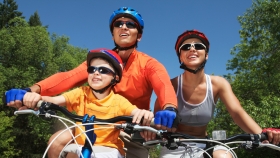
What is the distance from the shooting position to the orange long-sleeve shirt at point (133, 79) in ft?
10.8

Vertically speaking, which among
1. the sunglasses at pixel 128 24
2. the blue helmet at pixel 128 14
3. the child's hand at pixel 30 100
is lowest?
the child's hand at pixel 30 100

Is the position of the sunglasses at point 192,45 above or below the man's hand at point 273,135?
above

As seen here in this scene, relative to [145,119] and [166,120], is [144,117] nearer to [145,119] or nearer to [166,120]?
[145,119]

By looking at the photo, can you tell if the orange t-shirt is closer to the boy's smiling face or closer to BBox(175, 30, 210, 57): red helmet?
the boy's smiling face

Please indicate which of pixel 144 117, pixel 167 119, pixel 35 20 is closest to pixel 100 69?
pixel 144 117

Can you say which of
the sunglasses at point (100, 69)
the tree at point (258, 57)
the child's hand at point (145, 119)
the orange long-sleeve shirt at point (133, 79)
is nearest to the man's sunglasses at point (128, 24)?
the orange long-sleeve shirt at point (133, 79)

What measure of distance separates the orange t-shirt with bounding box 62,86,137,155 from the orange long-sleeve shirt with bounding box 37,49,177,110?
350 millimetres

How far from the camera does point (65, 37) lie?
33375 mm

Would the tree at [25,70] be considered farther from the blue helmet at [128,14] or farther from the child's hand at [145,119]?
the child's hand at [145,119]

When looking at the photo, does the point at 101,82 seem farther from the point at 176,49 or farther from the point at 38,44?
the point at 38,44

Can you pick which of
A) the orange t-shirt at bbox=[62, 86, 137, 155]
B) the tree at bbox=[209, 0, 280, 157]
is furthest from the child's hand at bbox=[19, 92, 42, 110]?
the tree at bbox=[209, 0, 280, 157]

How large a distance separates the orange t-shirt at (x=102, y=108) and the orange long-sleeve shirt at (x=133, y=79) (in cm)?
35

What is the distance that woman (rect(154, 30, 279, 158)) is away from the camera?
356 centimetres

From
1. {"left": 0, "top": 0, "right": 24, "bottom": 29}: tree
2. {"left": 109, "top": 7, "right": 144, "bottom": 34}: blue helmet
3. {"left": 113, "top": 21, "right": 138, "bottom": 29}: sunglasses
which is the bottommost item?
{"left": 113, "top": 21, "right": 138, "bottom": 29}: sunglasses
